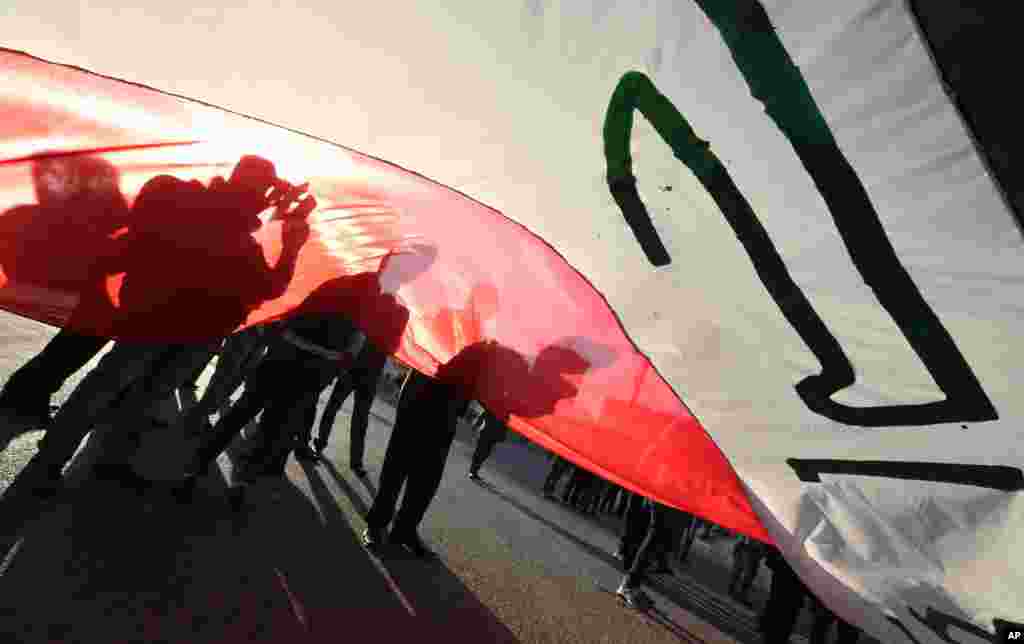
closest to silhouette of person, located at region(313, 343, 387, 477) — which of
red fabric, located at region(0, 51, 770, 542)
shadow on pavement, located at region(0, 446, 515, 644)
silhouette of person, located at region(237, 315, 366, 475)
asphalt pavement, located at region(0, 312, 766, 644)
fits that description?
asphalt pavement, located at region(0, 312, 766, 644)

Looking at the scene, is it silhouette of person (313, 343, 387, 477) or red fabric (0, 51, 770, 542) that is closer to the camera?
red fabric (0, 51, 770, 542)

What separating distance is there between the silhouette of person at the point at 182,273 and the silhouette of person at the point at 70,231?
9 centimetres

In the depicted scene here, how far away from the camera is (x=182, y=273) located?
9.20 ft

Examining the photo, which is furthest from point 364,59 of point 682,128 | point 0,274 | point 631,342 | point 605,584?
point 605,584

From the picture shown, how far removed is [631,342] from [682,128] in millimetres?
973

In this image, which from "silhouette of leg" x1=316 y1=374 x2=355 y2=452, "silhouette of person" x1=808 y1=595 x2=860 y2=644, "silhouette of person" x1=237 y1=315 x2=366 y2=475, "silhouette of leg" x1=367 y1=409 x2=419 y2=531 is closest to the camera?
"silhouette of person" x1=237 y1=315 x2=366 y2=475

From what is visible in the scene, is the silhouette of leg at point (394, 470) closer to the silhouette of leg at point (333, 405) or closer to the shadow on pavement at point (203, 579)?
the shadow on pavement at point (203, 579)

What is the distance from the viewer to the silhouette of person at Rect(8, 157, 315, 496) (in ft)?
8.89

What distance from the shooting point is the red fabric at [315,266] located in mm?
2477

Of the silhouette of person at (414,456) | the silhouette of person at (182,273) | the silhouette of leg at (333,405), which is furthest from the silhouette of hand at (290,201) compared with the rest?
the silhouette of leg at (333,405)

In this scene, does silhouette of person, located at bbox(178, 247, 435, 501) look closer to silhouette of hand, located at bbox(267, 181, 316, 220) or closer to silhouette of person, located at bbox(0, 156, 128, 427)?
silhouette of hand, located at bbox(267, 181, 316, 220)

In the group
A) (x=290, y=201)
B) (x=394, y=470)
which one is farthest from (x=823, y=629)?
(x=290, y=201)

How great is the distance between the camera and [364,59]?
7.21 ft

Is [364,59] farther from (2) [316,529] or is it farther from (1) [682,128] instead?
(2) [316,529]
